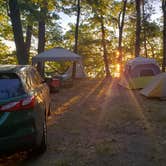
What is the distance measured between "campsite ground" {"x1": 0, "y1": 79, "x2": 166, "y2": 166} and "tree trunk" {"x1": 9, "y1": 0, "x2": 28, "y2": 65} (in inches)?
211

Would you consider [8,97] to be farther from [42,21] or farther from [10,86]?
[42,21]

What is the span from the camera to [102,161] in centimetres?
500

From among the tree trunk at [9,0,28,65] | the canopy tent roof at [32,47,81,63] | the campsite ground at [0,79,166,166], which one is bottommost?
the campsite ground at [0,79,166,166]

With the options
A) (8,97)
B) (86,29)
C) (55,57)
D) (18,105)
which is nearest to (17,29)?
(55,57)

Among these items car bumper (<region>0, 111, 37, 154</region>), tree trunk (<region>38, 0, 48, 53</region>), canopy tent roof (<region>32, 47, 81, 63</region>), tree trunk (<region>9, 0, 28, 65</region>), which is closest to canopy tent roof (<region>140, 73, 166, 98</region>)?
canopy tent roof (<region>32, 47, 81, 63</region>)

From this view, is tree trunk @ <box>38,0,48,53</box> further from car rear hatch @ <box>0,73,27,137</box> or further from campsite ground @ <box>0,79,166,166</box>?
car rear hatch @ <box>0,73,27,137</box>

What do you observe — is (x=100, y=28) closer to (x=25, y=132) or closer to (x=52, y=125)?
(x=52, y=125)

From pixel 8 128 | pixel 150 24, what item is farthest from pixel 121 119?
pixel 150 24

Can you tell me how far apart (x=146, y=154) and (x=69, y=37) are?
1233 inches

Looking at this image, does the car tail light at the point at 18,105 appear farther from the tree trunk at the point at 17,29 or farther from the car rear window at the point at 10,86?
the tree trunk at the point at 17,29

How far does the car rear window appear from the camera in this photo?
4.59 m

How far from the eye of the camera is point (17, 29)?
15141 mm

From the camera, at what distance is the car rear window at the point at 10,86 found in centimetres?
459

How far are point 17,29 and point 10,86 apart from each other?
35.8ft
